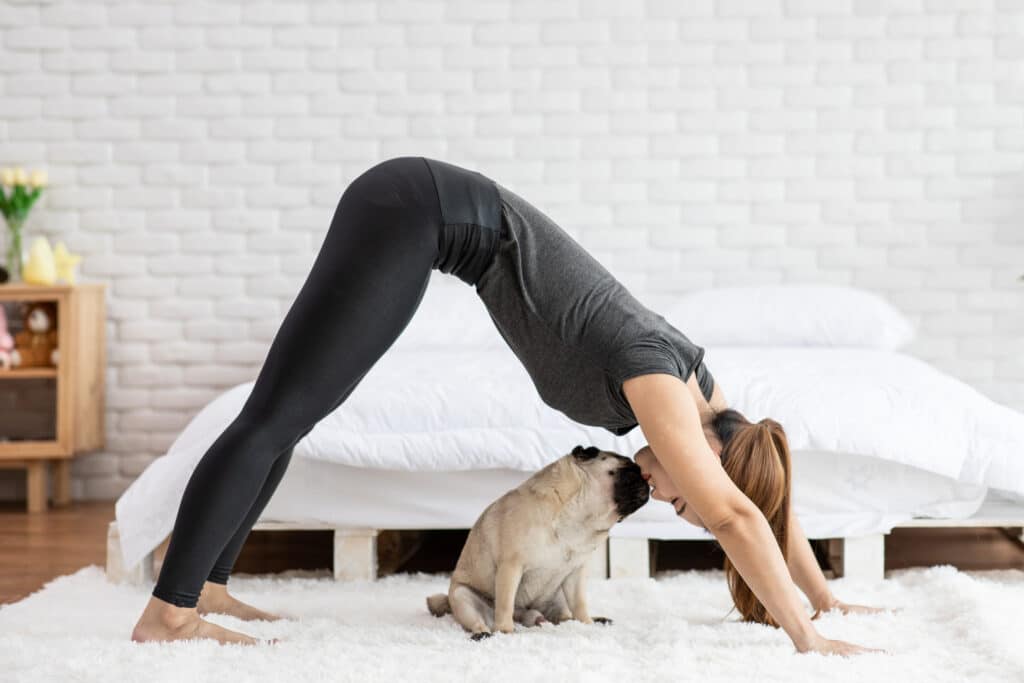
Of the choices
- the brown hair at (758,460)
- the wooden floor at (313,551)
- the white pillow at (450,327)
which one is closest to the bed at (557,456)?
the wooden floor at (313,551)

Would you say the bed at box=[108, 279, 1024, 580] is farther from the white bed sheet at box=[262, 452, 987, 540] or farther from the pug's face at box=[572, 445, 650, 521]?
the pug's face at box=[572, 445, 650, 521]

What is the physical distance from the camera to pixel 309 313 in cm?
181

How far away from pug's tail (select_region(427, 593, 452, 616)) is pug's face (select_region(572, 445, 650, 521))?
1.44 ft

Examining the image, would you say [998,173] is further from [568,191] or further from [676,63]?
[568,191]

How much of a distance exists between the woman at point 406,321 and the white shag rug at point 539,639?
0.11 metres

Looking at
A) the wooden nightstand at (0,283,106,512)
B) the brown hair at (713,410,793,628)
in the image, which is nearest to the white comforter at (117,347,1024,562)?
the brown hair at (713,410,793,628)

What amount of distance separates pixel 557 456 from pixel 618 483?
0.48 m

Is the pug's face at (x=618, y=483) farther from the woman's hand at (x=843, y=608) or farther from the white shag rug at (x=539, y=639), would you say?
the woman's hand at (x=843, y=608)

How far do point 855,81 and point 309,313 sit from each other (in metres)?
2.84

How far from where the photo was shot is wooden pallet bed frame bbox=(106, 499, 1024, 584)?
2543mm

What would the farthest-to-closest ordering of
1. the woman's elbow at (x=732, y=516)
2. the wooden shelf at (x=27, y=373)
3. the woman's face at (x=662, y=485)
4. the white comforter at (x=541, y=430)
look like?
the wooden shelf at (x=27, y=373), the white comforter at (x=541, y=430), the woman's face at (x=662, y=485), the woman's elbow at (x=732, y=516)

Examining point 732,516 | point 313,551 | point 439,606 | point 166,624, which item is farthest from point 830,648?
point 313,551

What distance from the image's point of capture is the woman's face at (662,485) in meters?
1.93

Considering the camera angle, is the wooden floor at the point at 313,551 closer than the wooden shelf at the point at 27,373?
Yes
